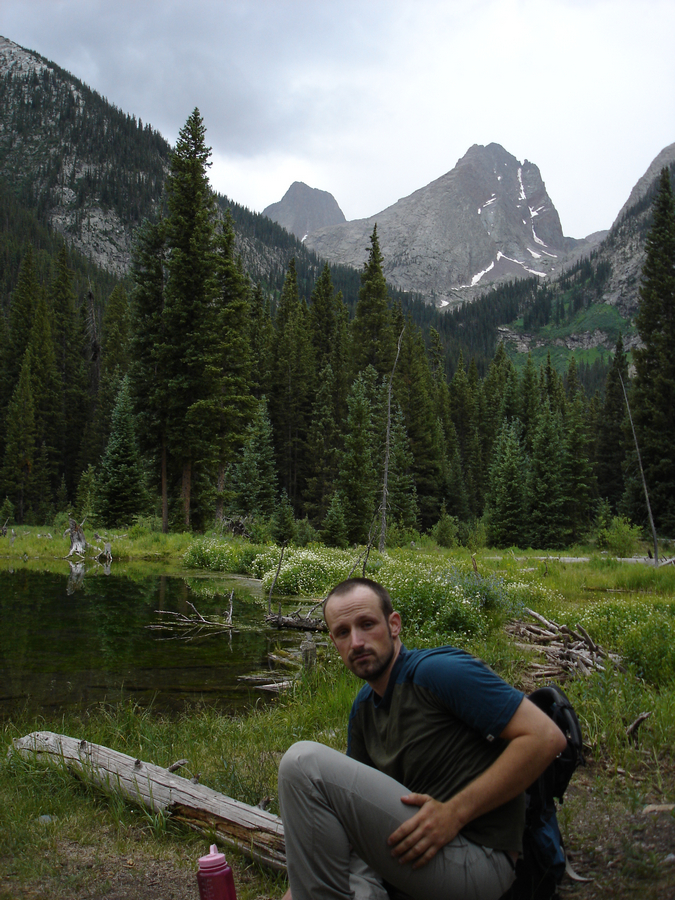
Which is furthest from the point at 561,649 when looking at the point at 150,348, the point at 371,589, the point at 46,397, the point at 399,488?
the point at 46,397

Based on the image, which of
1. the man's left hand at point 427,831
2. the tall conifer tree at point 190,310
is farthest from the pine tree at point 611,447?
the man's left hand at point 427,831

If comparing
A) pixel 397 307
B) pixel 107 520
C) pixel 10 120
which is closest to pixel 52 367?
pixel 107 520

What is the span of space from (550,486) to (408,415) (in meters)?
13.4

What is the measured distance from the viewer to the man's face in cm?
272

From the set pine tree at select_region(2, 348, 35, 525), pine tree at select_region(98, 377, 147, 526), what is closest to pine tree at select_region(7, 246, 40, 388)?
pine tree at select_region(2, 348, 35, 525)

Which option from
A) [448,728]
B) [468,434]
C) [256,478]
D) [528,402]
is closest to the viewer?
[448,728]

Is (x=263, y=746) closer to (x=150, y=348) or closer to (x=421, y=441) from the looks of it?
(x=150, y=348)

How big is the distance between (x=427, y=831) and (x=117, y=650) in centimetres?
862

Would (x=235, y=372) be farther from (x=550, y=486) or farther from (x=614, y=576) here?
(x=550, y=486)

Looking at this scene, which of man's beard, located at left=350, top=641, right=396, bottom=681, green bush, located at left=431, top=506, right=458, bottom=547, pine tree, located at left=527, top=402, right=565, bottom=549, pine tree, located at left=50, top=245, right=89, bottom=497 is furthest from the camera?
pine tree, located at left=50, top=245, right=89, bottom=497

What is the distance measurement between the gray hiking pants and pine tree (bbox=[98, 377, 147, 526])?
32.4 meters

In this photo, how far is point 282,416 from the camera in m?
49.4

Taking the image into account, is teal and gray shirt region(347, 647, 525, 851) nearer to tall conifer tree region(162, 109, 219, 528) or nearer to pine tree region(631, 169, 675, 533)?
tall conifer tree region(162, 109, 219, 528)

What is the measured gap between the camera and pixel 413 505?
40.8 meters
